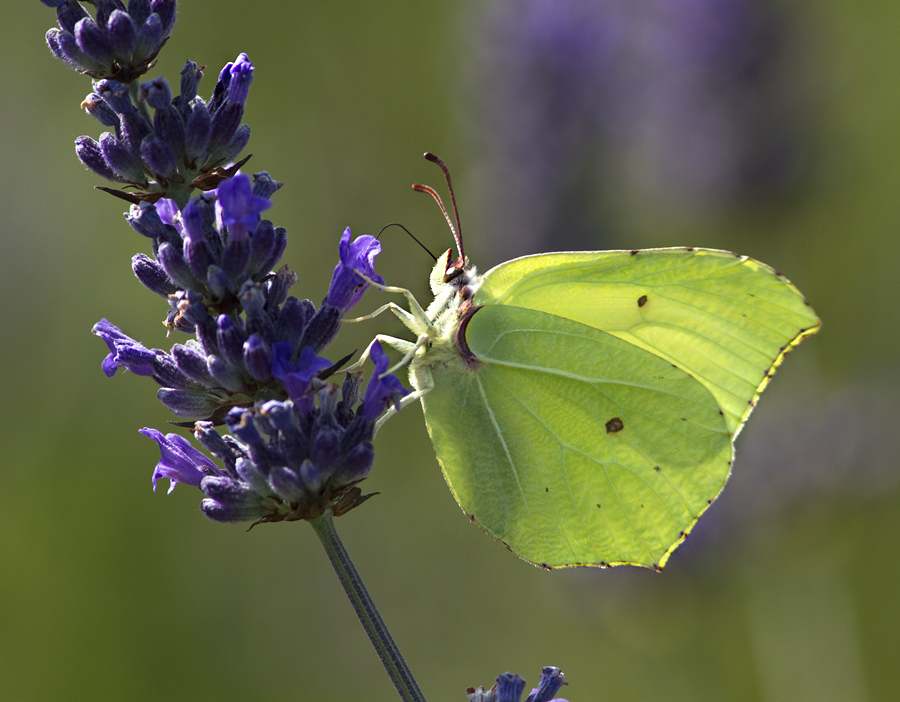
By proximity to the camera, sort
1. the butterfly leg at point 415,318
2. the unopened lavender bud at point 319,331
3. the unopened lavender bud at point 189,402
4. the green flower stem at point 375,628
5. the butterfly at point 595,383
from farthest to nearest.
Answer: the butterfly at point 595,383, the butterfly leg at point 415,318, the unopened lavender bud at point 319,331, the unopened lavender bud at point 189,402, the green flower stem at point 375,628

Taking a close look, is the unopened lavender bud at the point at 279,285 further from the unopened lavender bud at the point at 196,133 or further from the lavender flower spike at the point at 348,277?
the unopened lavender bud at the point at 196,133

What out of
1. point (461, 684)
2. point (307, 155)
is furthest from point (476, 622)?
point (307, 155)

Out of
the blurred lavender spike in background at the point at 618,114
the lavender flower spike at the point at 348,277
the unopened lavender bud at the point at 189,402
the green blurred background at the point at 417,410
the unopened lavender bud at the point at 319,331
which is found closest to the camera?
the unopened lavender bud at the point at 189,402

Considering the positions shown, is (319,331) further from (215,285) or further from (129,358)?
(129,358)

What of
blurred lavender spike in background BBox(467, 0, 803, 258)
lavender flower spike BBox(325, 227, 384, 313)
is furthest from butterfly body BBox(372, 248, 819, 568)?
→ blurred lavender spike in background BBox(467, 0, 803, 258)

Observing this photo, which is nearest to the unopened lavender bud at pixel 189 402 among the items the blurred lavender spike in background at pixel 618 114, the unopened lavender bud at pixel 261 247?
the unopened lavender bud at pixel 261 247

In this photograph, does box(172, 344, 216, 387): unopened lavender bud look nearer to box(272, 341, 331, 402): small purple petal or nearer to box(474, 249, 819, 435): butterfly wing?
box(272, 341, 331, 402): small purple petal

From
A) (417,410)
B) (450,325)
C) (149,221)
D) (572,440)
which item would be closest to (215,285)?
(149,221)
